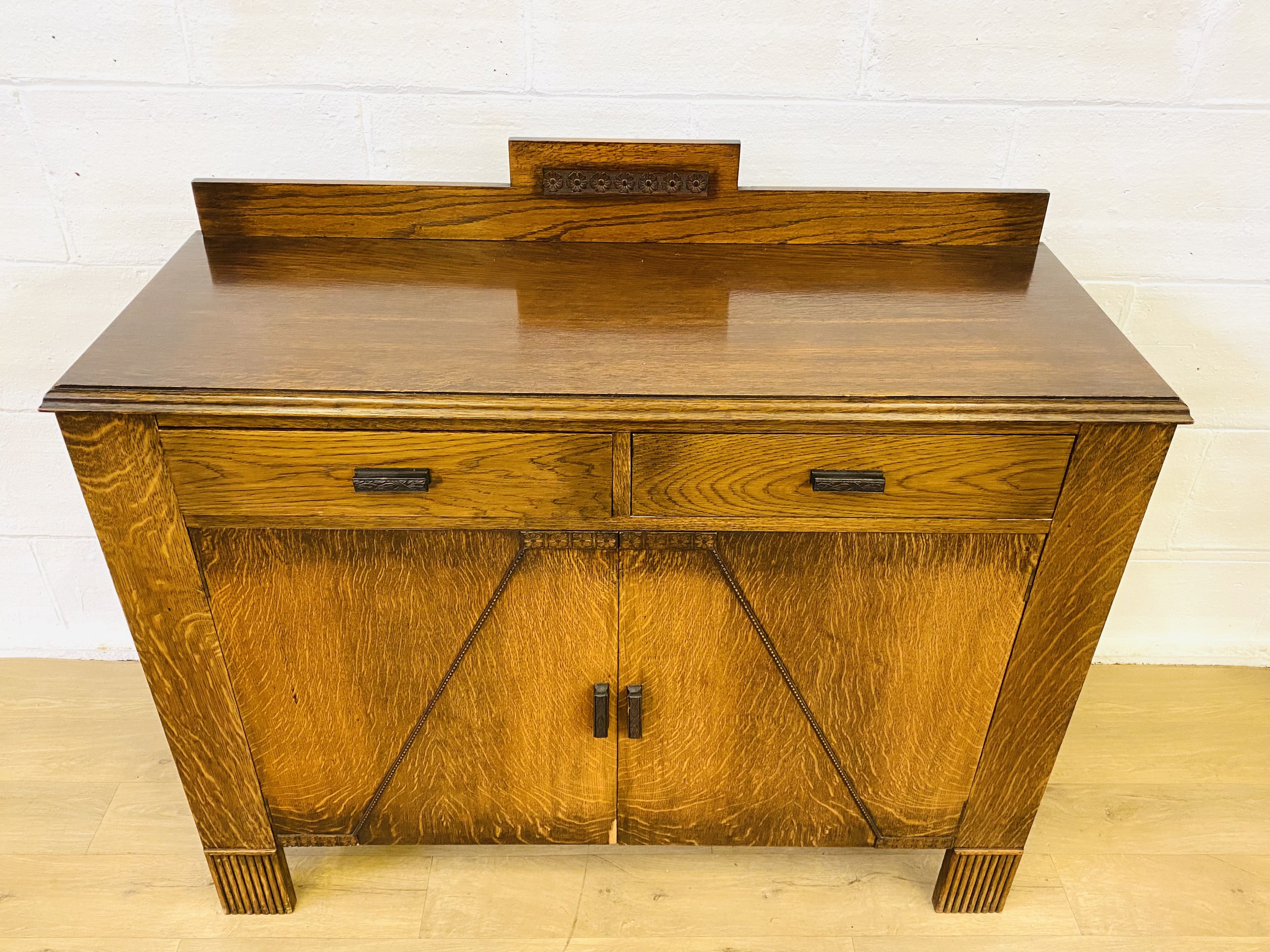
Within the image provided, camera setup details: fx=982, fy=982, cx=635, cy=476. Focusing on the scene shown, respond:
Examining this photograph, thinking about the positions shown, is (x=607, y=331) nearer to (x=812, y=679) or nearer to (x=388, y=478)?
(x=388, y=478)

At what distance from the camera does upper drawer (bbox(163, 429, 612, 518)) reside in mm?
1013

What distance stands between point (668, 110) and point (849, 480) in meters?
0.65

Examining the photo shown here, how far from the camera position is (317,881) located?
151 cm

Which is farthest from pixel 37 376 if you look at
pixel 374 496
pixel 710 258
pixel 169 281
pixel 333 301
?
pixel 710 258

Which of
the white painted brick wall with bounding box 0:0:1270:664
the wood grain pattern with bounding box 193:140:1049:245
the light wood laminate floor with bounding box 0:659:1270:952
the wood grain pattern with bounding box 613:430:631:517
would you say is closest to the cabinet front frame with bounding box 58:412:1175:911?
the wood grain pattern with bounding box 613:430:631:517

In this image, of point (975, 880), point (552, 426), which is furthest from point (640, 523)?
point (975, 880)

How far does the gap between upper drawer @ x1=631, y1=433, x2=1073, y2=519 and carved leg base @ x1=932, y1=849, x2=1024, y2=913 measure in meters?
0.59

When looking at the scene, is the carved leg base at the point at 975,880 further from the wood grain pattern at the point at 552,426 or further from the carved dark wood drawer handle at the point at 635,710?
the wood grain pattern at the point at 552,426

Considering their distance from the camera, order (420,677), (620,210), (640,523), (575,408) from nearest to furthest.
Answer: (575,408) → (640,523) → (420,677) → (620,210)

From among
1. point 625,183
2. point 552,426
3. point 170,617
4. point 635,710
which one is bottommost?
point 635,710

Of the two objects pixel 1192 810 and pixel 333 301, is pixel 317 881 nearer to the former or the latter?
pixel 333 301

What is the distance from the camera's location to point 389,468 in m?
1.03

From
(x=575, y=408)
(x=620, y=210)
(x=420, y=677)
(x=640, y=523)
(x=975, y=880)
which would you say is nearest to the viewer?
(x=575, y=408)

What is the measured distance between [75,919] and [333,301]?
1009 millimetres
